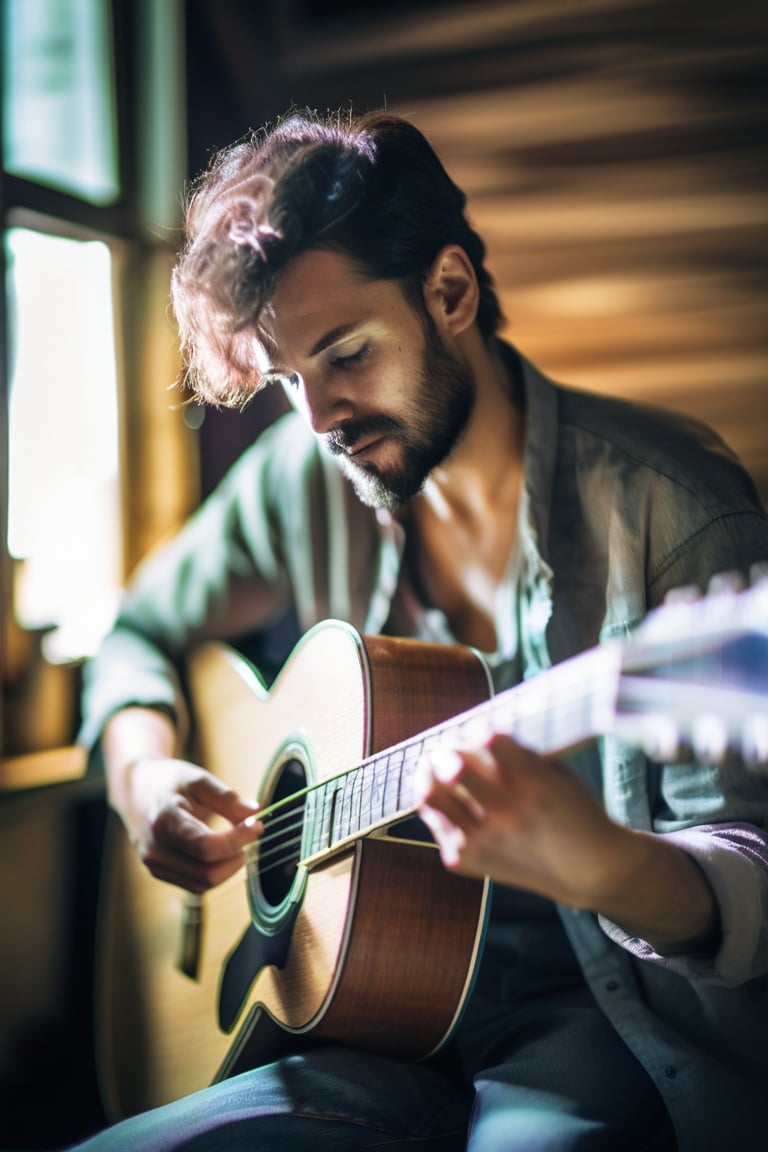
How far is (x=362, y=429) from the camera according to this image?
100 centimetres

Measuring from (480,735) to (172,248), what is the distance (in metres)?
1.10

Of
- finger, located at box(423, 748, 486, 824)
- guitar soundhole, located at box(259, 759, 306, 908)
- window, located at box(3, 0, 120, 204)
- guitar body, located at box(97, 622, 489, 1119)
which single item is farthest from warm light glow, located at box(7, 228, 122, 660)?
finger, located at box(423, 748, 486, 824)

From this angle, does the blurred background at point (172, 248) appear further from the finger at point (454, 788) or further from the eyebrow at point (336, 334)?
the finger at point (454, 788)

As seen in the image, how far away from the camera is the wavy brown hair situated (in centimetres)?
96

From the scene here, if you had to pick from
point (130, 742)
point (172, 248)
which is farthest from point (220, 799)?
point (172, 248)

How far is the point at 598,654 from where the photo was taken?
666mm

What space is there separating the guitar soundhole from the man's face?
0.36 m

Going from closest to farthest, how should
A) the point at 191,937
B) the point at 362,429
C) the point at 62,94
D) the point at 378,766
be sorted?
the point at 378,766, the point at 362,429, the point at 191,937, the point at 62,94

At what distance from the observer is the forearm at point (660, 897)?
708 mm

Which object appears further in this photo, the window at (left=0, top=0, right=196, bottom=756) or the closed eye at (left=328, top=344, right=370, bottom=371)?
the window at (left=0, top=0, right=196, bottom=756)

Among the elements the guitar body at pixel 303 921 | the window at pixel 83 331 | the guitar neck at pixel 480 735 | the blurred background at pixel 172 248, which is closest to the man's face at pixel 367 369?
the guitar body at pixel 303 921

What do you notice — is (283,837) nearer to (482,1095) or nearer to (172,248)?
(482,1095)

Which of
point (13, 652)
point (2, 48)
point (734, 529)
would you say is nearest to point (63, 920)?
point (13, 652)

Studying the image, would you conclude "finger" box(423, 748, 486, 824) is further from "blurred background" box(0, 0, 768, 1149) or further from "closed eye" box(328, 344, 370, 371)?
"blurred background" box(0, 0, 768, 1149)
